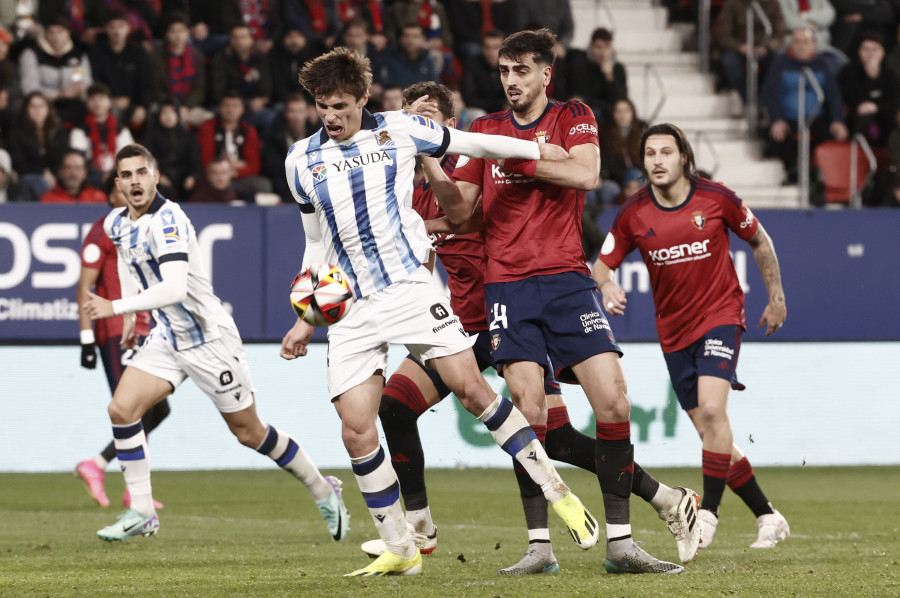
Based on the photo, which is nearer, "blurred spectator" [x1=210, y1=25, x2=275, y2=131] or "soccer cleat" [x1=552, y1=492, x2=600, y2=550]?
"soccer cleat" [x1=552, y1=492, x2=600, y2=550]

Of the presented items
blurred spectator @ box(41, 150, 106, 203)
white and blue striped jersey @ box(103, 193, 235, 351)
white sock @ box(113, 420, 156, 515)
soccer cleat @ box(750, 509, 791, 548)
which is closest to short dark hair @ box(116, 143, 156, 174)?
white and blue striped jersey @ box(103, 193, 235, 351)

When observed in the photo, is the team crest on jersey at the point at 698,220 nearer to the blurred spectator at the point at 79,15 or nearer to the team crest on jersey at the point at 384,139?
the team crest on jersey at the point at 384,139

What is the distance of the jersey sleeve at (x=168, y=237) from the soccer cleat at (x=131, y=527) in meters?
1.43

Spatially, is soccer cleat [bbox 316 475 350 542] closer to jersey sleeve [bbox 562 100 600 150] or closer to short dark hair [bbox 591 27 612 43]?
jersey sleeve [bbox 562 100 600 150]

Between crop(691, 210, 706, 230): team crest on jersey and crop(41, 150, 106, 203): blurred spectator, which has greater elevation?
crop(691, 210, 706, 230): team crest on jersey

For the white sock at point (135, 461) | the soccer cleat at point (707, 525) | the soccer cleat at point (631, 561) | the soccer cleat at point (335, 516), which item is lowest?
the soccer cleat at point (335, 516)

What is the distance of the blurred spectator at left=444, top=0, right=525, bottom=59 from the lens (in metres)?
16.1

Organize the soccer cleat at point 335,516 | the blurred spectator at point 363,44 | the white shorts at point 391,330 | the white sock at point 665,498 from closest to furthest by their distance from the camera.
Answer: the white shorts at point 391,330 → the white sock at point 665,498 → the soccer cleat at point 335,516 → the blurred spectator at point 363,44

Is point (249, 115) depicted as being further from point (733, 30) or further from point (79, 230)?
point (733, 30)

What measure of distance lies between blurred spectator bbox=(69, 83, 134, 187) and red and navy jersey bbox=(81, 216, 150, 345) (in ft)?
11.4

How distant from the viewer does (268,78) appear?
14.8 m

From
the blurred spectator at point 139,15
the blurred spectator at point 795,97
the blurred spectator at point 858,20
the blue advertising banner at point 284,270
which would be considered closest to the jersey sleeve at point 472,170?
the blue advertising banner at point 284,270

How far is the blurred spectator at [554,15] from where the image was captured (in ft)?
53.5

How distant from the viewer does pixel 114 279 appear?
1001cm
